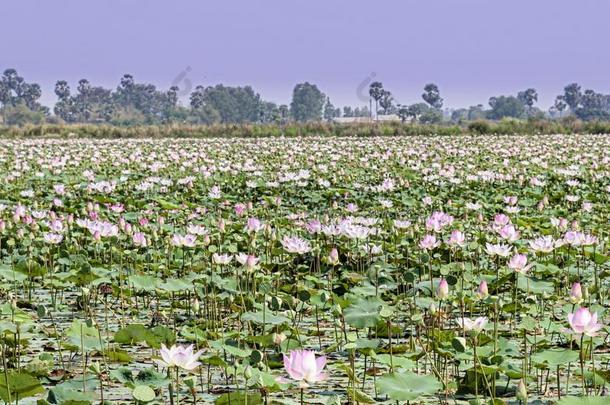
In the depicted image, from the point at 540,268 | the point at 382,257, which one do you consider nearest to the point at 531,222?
the point at 382,257

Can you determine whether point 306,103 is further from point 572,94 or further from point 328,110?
point 572,94

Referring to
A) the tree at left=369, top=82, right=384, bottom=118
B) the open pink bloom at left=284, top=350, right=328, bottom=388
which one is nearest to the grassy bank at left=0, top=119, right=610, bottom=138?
the open pink bloom at left=284, top=350, right=328, bottom=388

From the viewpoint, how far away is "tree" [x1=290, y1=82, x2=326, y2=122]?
16338 centimetres

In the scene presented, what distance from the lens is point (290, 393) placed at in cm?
307

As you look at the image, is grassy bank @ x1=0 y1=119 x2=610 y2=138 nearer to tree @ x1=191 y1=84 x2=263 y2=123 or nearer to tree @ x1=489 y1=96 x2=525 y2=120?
tree @ x1=191 y1=84 x2=263 y2=123

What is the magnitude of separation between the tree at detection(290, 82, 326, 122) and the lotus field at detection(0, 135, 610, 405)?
15421 centimetres

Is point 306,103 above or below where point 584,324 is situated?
above

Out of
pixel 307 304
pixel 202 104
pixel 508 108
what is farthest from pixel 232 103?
pixel 307 304

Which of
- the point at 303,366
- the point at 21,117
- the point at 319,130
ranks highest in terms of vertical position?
the point at 21,117

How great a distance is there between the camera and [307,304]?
4543mm

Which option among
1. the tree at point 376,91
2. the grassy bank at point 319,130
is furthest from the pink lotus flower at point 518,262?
the tree at point 376,91

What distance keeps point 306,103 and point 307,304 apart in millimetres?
161825

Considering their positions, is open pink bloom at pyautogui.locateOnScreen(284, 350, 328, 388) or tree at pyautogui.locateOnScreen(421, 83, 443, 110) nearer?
open pink bloom at pyautogui.locateOnScreen(284, 350, 328, 388)

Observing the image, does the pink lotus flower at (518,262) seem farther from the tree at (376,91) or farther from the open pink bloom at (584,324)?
the tree at (376,91)
